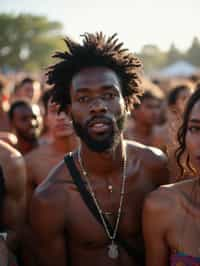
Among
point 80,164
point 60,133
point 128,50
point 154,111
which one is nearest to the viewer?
point 80,164

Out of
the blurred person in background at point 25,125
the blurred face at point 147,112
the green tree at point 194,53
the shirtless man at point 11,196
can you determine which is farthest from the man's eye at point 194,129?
the green tree at point 194,53

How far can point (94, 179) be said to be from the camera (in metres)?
2.85

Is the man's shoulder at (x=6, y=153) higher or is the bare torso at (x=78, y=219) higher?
the man's shoulder at (x=6, y=153)

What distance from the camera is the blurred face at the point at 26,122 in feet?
16.1

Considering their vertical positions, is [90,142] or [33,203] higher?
[90,142]

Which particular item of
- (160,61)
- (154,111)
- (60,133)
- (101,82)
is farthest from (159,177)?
(160,61)

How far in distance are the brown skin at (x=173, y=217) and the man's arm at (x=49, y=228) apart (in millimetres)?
496

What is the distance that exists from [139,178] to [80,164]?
0.36 m

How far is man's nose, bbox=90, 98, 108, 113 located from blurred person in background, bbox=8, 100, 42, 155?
235cm

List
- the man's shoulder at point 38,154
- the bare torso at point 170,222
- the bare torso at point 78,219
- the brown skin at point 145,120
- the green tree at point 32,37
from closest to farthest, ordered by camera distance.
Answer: the bare torso at point 170,222
the bare torso at point 78,219
the man's shoulder at point 38,154
the brown skin at point 145,120
the green tree at point 32,37

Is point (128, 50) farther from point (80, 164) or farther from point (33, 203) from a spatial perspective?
point (33, 203)

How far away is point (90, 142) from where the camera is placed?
2.65 meters

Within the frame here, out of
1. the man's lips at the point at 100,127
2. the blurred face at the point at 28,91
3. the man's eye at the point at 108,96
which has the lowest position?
the man's lips at the point at 100,127

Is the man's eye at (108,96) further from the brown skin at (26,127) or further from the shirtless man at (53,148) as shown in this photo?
the brown skin at (26,127)
